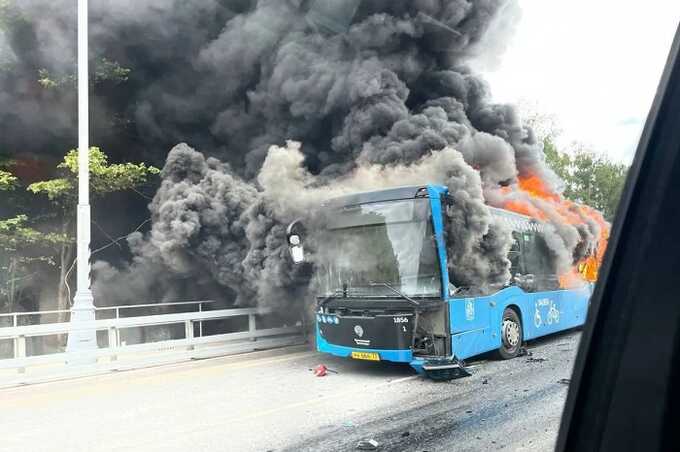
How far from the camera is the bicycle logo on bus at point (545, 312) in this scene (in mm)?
5484

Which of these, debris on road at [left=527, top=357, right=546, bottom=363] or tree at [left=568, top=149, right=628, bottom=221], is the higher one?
tree at [left=568, top=149, right=628, bottom=221]

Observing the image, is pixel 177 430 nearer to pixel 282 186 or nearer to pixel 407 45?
pixel 282 186

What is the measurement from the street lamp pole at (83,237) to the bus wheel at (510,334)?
4.96m

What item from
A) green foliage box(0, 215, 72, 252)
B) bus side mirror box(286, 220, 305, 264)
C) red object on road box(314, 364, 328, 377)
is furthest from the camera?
green foliage box(0, 215, 72, 252)

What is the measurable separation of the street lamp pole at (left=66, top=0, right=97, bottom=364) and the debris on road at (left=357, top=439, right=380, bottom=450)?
15.5 feet

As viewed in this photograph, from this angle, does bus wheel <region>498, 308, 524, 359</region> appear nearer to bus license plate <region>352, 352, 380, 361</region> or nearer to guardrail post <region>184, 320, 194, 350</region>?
bus license plate <region>352, 352, 380, 361</region>

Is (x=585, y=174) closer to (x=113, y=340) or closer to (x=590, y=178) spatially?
(x=590, y=178)

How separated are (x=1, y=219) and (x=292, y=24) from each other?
605 cm

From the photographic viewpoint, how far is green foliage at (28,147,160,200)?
9.11 metres

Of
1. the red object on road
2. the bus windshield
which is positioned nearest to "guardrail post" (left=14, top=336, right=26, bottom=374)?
the red object on road

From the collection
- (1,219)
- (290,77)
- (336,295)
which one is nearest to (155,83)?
(290,77)

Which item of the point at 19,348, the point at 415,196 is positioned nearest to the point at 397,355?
the point at 415,196

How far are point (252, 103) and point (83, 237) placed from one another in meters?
3.92

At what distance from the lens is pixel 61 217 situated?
9.54 meters
